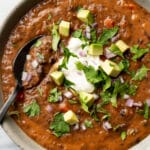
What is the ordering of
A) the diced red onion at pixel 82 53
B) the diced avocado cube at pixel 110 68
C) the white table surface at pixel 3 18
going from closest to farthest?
the diced avocado cube at pixel 110 68, the diced red onion at pixel 82 53, the white table surface at pixel 3 18

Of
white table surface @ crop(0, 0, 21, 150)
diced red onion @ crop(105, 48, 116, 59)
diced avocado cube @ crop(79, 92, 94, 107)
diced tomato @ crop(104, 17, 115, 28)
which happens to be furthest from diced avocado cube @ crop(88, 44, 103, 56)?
white table surface @ crop(0, 0, 21, 150)

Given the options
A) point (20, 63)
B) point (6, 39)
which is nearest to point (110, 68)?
point (20, 63)

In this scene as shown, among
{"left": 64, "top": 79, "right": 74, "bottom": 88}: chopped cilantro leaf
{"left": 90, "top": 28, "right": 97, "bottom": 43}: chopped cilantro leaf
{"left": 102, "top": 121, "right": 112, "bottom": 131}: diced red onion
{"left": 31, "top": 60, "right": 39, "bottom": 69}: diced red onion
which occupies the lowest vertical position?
{"left": 102, "top": 121, "right": 112, "bottom": 131}: diced red onion

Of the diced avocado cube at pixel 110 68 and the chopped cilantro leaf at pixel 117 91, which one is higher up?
the diced avocado cube at pixel 110 68

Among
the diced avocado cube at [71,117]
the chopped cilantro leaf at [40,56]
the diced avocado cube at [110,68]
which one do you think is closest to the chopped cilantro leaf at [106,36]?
the diced avocado cube at [110,68]

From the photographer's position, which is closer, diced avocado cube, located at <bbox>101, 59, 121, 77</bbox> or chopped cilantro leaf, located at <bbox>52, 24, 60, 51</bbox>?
diced avocado cube, located at <bbox>101, 59, 121, 77</bbox>

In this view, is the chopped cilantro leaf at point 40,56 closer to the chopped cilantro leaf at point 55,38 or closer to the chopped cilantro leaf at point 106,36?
the chopped cilantro leaf at point 55,38

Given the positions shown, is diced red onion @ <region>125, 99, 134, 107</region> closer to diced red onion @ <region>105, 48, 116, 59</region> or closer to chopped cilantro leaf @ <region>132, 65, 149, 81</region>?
chopped cilantro leaf @ <region>132, 65, 149, 81</region>

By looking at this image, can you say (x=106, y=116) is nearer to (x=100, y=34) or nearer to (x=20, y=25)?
(x=100, y=34)
